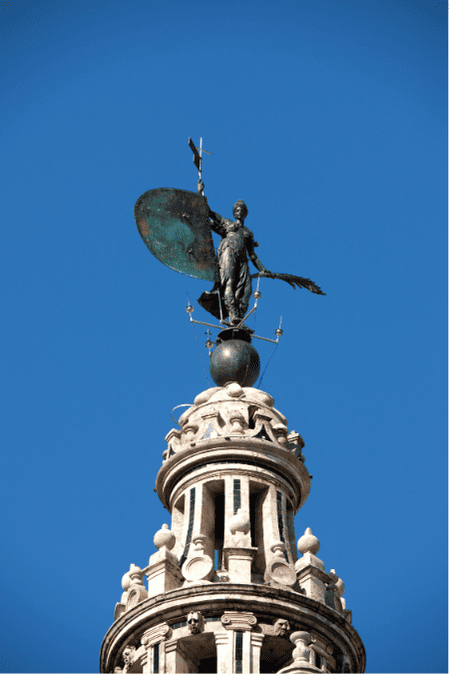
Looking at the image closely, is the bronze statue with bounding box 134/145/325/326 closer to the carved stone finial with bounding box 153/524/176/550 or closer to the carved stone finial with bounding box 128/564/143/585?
the carved stone finial with bounding box 153/524/176/550

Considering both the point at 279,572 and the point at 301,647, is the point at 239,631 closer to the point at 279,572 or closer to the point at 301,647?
the point at 301,647

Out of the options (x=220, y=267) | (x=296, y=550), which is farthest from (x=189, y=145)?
(x=296, y=550)

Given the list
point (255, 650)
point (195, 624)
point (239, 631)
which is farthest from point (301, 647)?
point (195, 624)

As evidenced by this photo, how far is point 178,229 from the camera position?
44719 millimetres

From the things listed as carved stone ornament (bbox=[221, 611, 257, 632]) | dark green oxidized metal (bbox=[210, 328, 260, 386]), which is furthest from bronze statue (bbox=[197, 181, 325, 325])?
carved stone ornament (bbox=[221, 611, 257, 632])

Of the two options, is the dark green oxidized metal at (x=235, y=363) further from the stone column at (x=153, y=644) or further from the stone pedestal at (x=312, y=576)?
the stone column at (x=153, y=644)

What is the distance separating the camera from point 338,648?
34.9 meters

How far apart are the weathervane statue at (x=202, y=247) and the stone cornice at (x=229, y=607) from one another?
1150 centimetres

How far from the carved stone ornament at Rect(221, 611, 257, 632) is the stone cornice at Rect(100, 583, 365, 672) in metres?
0.18

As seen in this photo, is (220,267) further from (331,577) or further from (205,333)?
(331,577)

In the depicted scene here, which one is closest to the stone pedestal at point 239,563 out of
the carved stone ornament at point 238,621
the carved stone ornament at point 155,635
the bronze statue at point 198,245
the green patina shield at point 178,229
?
the carved stone ornament at point 238,621

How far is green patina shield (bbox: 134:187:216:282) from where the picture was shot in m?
44.0

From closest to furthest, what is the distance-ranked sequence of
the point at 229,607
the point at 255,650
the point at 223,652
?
the point at 223,652
the point at 255,650
the point at 229,607

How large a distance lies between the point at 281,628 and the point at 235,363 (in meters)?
11.2
